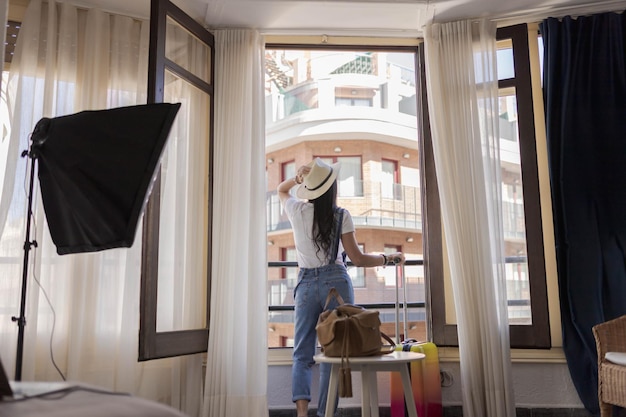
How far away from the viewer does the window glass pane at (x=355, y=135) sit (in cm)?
1014

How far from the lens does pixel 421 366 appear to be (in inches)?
140

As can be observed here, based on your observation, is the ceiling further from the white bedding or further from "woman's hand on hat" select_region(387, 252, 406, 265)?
the white bedding

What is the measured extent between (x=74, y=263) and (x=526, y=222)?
2.61 meters

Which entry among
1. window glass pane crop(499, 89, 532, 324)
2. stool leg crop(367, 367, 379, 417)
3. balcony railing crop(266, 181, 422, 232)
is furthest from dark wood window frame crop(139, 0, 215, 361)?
balcony railing crop(266, 181, 422, 232)

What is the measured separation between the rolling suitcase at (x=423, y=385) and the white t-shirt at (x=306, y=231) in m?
0.67

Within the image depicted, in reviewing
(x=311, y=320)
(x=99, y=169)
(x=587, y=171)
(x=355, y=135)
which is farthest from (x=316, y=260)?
(x=355, y=135)

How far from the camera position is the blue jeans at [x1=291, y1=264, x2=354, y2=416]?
3.26 metres

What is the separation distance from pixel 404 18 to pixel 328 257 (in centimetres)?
166

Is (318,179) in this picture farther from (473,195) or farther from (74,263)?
(74,263)

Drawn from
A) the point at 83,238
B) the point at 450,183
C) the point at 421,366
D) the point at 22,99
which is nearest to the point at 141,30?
the point at 22,99

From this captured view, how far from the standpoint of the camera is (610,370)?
9.97ft

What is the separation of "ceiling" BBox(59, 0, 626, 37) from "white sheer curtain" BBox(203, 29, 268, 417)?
15cm

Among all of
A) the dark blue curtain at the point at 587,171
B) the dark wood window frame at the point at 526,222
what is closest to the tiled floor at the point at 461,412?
the dark blue curtain at the point at 587,171

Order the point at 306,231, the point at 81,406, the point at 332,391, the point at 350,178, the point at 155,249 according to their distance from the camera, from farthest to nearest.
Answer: the point at 350,178
the point at 306,231
the point at 155,249
the point at 332,391
the point at 81,406
